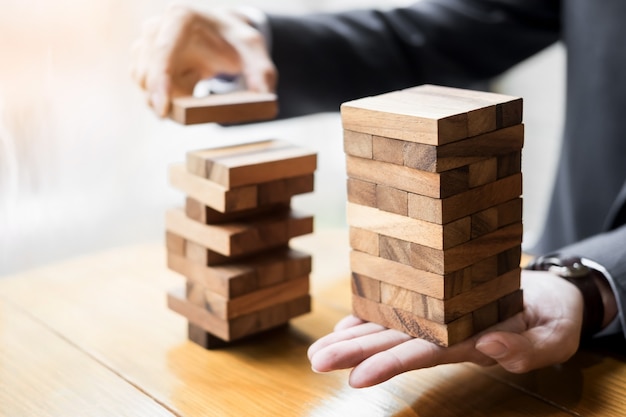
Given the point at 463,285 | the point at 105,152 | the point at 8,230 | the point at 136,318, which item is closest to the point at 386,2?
the point at 105,152

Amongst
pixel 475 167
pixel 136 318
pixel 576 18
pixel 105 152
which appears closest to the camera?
pixel 475 167

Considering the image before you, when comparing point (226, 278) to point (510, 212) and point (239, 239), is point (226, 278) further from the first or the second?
point (510, 212)

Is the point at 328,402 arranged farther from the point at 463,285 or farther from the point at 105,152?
the point at 105,152

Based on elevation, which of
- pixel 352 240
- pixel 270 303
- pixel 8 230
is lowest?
pixel 8 230

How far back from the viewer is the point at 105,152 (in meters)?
2.06

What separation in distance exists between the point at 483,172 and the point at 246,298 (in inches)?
14.2

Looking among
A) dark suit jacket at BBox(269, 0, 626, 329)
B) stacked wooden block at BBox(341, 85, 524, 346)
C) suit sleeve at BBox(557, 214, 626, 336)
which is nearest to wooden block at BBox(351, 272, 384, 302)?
stacked wooden block at BBox(341, 85, 524, 346)

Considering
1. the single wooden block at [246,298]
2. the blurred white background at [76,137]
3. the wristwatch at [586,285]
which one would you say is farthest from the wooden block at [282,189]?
the blurred white background at [76,137]

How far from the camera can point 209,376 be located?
39.0 inches

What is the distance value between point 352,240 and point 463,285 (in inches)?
5.5

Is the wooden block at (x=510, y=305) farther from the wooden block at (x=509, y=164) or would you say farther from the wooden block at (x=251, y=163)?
the wooden block at (x=251, y=163)

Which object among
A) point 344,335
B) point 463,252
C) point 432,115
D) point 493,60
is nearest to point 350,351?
point 344,335

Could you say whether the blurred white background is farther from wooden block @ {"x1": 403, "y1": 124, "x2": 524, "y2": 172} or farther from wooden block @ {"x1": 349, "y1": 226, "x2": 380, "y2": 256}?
wooden block @ {"x1": 403, "y1": 124, "x2": 524, "y2": 172}

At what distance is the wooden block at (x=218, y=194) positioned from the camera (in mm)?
987
